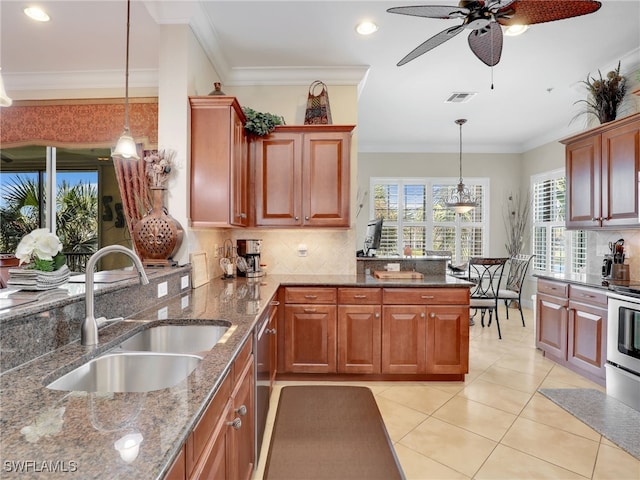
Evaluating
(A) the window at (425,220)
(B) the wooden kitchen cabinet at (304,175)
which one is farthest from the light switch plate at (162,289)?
(A) the window at (425,220)

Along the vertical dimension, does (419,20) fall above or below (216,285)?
above

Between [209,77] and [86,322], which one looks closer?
[86,322]

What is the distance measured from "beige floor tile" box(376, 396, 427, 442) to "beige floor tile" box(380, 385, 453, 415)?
2.5 inches

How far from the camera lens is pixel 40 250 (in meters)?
1.40

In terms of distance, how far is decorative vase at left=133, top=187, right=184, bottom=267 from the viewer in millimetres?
2402

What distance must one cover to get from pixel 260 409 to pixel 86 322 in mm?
1082

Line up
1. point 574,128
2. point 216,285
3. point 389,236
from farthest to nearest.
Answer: point 389,236, point 574,128, point 216,285

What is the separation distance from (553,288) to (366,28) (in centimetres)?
309

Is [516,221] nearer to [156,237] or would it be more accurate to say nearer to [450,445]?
[450,445]

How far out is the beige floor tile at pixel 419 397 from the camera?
272cm

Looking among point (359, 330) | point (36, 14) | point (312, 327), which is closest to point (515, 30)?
point (359, 330)

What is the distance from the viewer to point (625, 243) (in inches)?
132

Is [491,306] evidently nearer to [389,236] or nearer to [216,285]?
[389,236]

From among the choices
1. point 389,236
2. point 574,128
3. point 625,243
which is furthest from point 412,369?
point 574,128
